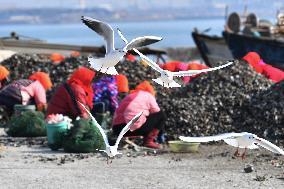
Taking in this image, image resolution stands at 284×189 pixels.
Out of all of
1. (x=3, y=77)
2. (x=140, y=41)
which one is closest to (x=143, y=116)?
(x=3, y=77)

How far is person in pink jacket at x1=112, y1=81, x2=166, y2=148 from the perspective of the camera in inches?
524

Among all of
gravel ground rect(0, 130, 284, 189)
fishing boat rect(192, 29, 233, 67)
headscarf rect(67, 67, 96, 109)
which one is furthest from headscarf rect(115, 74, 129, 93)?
fishing boat rect(192, 29, 233, 67)

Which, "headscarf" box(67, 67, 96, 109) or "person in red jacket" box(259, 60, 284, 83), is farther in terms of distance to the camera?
"person in red jacket" box(259, 60, 284, 83)

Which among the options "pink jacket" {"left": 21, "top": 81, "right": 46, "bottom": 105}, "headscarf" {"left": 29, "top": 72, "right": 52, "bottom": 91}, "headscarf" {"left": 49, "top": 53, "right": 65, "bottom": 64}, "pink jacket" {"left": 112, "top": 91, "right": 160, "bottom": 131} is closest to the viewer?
"pink jacket" {"left": 112, "top": 91, "right": 160, "bottom": 131}

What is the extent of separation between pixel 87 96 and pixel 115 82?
1.58 metres

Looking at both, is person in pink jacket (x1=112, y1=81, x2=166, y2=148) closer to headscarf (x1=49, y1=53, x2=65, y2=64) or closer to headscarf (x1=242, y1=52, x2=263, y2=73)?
headscarf (x1=242, y1=52, x2=263, y2=73)

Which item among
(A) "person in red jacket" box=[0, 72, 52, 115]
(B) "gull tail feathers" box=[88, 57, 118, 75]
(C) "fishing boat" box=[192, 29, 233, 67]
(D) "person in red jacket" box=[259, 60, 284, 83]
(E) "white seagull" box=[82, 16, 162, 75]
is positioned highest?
(E) "white seagull" box=[82, 16, 162, 75]

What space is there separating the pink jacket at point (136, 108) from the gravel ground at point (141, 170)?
54 cm

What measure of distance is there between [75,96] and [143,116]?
1.50m

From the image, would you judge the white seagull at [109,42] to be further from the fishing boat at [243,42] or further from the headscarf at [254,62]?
the fishing boat at [243,42]

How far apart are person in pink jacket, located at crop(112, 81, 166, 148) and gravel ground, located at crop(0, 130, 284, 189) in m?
0.48

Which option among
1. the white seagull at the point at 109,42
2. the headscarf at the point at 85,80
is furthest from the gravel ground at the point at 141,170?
the white seagull at the point at 109,42

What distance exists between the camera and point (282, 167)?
11.9 metres

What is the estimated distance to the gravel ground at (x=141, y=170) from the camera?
10.7 meters
